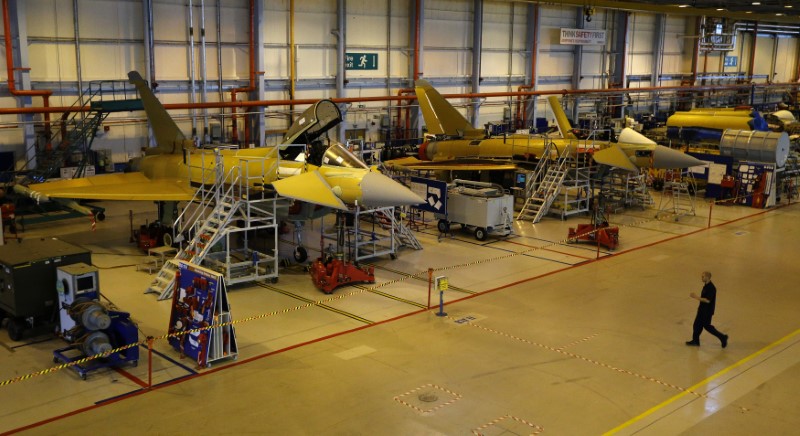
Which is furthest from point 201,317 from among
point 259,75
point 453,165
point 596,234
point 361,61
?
point 361,61

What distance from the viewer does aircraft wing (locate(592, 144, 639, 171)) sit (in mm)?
24859

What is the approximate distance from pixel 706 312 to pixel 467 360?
174 inches

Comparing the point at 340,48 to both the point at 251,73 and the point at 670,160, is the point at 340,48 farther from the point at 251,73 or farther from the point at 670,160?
the point at 670,160

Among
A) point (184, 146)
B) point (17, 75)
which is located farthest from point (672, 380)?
point (17, 75)

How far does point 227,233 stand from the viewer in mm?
16781

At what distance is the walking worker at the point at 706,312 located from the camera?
43.8 feet

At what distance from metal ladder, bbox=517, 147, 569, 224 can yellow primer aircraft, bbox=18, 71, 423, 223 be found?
8.73 m

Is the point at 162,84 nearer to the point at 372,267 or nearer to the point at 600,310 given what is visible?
the point at 372,267

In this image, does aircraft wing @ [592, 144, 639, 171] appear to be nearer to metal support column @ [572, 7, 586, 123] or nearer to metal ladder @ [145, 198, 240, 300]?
metal ladder @ [145, 198, 240, 300]

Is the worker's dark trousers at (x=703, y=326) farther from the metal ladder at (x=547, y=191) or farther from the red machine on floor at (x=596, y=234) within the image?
the metal ladder at (x=547, y=191)

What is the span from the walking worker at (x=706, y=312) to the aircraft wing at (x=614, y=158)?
38.3ft

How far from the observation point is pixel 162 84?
2962 cm

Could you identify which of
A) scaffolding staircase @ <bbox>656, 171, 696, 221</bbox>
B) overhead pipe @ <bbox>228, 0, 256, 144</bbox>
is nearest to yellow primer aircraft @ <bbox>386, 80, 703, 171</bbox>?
scaffolding staircase @ <bbox>656, 171, 696, 221</bbox>

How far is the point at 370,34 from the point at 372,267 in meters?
20.6
